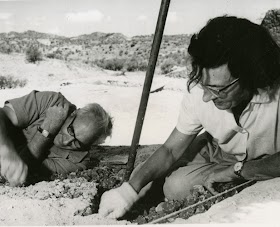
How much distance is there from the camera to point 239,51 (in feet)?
4.30

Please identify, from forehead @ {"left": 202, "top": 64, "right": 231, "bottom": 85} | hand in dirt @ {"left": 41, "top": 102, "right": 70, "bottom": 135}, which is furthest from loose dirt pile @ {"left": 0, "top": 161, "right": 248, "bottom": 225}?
forehead @ {"left": 202, "top": 64, "right": 231, "bottom": 85}

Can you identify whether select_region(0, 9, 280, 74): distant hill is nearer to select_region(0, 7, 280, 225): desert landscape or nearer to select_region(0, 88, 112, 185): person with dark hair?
select_region(0, 7, 280, 225): desert landscape

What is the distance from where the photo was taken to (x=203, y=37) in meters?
1.35

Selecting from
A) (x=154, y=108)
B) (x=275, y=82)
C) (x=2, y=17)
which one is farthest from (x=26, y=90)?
(x=275, y=82)

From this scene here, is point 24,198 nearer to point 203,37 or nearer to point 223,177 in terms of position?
point 223,177

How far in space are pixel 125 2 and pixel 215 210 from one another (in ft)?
3.56

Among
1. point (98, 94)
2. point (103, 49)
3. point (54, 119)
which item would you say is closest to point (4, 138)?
point (54, 119)

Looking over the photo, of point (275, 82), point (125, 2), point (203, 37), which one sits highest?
point (125, 2)

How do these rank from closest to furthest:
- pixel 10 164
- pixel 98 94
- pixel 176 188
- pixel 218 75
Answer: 1. pixel 218 75
2. pixel 10 164
3. pixel 176 188
4. pixel 98 94

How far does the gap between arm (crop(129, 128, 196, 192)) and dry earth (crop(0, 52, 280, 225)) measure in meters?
0.17

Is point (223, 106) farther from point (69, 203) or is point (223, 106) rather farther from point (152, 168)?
point (69, 203)

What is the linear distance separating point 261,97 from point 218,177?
40 centimetres

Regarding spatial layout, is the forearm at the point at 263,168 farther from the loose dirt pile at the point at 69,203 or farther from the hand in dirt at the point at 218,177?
the loose dirt pile at the point at 69,203

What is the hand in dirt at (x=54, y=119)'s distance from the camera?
5.73 feet
